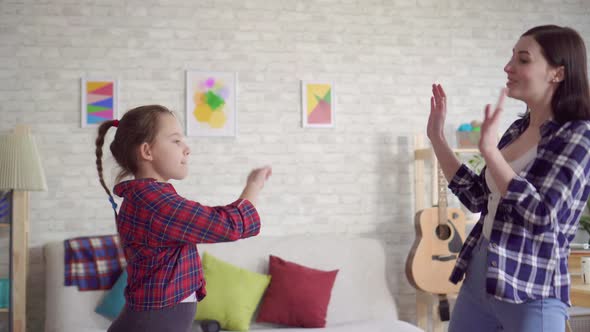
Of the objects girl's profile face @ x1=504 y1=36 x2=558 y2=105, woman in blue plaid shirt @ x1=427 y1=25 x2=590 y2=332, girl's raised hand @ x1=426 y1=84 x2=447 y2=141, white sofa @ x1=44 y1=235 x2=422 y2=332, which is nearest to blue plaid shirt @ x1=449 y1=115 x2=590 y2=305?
woman in blue plaid shirt @ x1=427 y1=25 x2=590 y2=332

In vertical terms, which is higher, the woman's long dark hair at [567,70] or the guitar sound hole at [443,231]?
the woman's long dark hair at [567,70]

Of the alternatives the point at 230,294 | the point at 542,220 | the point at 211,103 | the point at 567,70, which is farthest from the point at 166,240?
the point at 211,103

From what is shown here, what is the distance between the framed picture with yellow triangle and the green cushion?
1.06 metres

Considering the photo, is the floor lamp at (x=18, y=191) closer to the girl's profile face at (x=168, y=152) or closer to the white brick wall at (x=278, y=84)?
the white brick wall at (x=278, y=84)

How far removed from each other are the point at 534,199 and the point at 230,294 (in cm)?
224

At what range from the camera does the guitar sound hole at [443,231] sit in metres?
3.78

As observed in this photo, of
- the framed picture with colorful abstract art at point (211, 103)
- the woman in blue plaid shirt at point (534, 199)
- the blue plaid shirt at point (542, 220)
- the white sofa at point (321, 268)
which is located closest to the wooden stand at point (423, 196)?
the white sofa at point (321, 268)

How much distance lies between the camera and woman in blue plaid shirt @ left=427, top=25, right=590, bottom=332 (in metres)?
1.38

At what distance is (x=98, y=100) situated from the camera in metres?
3.76

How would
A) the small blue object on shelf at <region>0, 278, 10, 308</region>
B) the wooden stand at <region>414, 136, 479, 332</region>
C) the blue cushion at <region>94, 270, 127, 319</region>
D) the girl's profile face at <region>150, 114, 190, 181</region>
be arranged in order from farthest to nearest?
the wooden stand at <region>414, 136, 479, 332</region>, the small blue object on shelf at <region>0, 278, 10, 308</region>, the blue cushion at <region>94, 270, 127, 319</region>, the girl's profile face at <region>150, 114, 190, 181</region>

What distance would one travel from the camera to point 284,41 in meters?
4.00

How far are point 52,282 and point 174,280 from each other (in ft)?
6.95

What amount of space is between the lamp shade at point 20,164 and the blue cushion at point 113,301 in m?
0.66

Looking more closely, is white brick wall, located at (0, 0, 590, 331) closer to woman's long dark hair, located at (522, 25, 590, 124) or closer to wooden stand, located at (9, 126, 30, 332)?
wooden stand, located at (9, 126, 30, 332)
